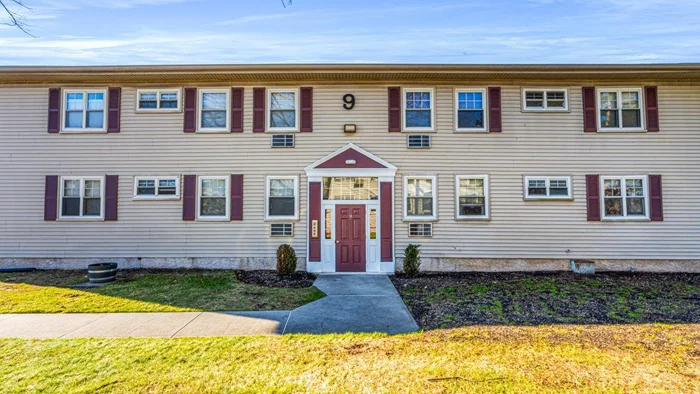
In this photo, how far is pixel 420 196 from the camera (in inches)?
385

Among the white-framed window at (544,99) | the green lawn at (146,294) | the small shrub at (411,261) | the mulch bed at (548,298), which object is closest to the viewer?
the mulch bed at (548,298)

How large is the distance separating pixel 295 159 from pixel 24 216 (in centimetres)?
808

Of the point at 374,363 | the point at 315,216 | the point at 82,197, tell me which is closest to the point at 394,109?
the point at 315,216

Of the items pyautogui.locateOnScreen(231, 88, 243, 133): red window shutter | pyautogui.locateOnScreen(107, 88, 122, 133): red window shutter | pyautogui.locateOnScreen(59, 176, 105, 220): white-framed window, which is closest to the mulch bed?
pyautogui.locateOnScreen(231, 88, 243, 133): red window shutter

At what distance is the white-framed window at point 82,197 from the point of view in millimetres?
9781

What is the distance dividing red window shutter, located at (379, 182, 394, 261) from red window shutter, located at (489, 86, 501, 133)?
A: 11.4 feet

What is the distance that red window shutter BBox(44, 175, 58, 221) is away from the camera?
970 centimetres

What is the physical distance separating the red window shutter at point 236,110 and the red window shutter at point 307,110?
1831 mm

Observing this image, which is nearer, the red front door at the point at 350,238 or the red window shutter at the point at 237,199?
the red front door at the point at 350,238

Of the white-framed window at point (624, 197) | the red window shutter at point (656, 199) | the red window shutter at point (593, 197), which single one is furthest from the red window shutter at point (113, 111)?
the red window shutter at point (656, 199)

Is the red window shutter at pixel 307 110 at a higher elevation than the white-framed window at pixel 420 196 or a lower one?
higher

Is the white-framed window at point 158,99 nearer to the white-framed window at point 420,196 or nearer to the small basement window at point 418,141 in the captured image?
the small basement window at point 418,141

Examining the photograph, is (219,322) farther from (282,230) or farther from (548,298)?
(548,298)

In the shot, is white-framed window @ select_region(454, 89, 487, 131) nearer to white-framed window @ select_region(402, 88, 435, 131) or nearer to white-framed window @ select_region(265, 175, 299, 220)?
white-framed window @ select_region(402, 88, 435, 131)
